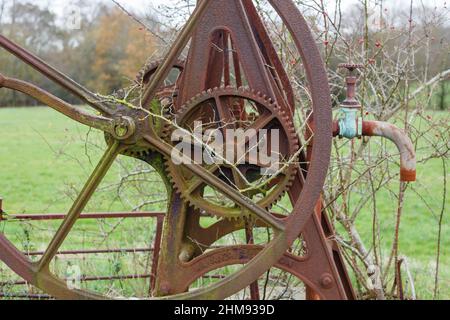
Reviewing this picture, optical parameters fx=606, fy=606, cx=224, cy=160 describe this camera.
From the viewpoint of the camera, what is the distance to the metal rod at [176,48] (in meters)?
3.09

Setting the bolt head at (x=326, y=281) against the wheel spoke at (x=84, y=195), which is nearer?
the wheel spoke at (x=84, y=195)

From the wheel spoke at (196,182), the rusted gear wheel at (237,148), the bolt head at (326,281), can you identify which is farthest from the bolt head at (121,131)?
the bolt head at (326,281)

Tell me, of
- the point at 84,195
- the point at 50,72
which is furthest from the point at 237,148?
the point at 50,72

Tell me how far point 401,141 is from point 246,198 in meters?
0.96

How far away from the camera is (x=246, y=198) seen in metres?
3.11

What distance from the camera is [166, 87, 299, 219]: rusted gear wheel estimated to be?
317 centimetres

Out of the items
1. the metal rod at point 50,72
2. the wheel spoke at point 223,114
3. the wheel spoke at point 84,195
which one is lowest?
the wheel spoke at point 84,195

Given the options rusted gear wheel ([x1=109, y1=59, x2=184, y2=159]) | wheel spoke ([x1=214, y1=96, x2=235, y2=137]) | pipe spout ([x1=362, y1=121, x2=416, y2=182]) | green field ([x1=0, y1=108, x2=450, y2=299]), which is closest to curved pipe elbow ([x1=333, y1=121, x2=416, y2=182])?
pipe spout ([x1=362, y1=121, x2=416, y2=182])

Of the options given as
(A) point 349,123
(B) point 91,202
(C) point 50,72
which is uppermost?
(C) point 50,72

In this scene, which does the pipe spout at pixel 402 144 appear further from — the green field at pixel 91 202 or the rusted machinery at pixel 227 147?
the green field at pixel 91 202

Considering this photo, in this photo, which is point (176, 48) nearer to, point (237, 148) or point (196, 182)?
point (237, 148)

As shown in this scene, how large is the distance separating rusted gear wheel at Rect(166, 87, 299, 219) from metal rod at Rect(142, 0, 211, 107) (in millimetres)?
206

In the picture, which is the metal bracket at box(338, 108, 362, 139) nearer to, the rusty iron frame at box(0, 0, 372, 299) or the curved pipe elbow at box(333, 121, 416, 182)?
the curved pipe elbow at box(333, 121, 416, 182)

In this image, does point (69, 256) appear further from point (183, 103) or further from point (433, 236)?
point (433, 236)
